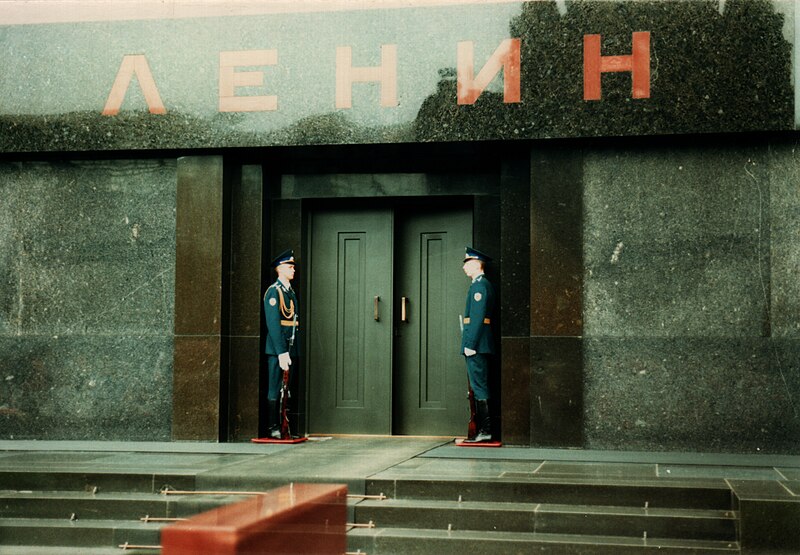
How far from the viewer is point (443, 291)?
421 inches

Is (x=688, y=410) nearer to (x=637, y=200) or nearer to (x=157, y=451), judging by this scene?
(x=637, y=200)

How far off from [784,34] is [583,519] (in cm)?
502

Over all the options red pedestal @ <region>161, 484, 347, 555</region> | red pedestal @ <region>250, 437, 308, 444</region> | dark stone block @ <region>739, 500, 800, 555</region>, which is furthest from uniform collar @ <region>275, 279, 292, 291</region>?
red pedestal @ <region>161, 484, 347, 555</region>

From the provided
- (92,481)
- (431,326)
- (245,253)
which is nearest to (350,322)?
(431,326)

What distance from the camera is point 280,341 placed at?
1003 centimetres

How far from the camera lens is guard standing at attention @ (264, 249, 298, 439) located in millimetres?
10023

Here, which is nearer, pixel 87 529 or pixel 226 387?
pixel 87 529

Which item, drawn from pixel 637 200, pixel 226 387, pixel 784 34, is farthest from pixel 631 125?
pixel 226 387

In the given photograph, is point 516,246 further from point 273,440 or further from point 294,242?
point 273,440

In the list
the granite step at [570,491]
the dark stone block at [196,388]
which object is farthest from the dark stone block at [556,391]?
the dark stone block at [196,388]

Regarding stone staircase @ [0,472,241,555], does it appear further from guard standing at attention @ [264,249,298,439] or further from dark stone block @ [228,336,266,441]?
dark stone block @ [228,336,266,441]

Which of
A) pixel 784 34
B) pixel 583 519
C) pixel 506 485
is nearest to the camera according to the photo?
pixel 583 519

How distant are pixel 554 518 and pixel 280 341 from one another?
160 inches

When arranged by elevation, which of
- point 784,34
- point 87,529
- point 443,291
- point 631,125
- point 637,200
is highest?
point 784,34
